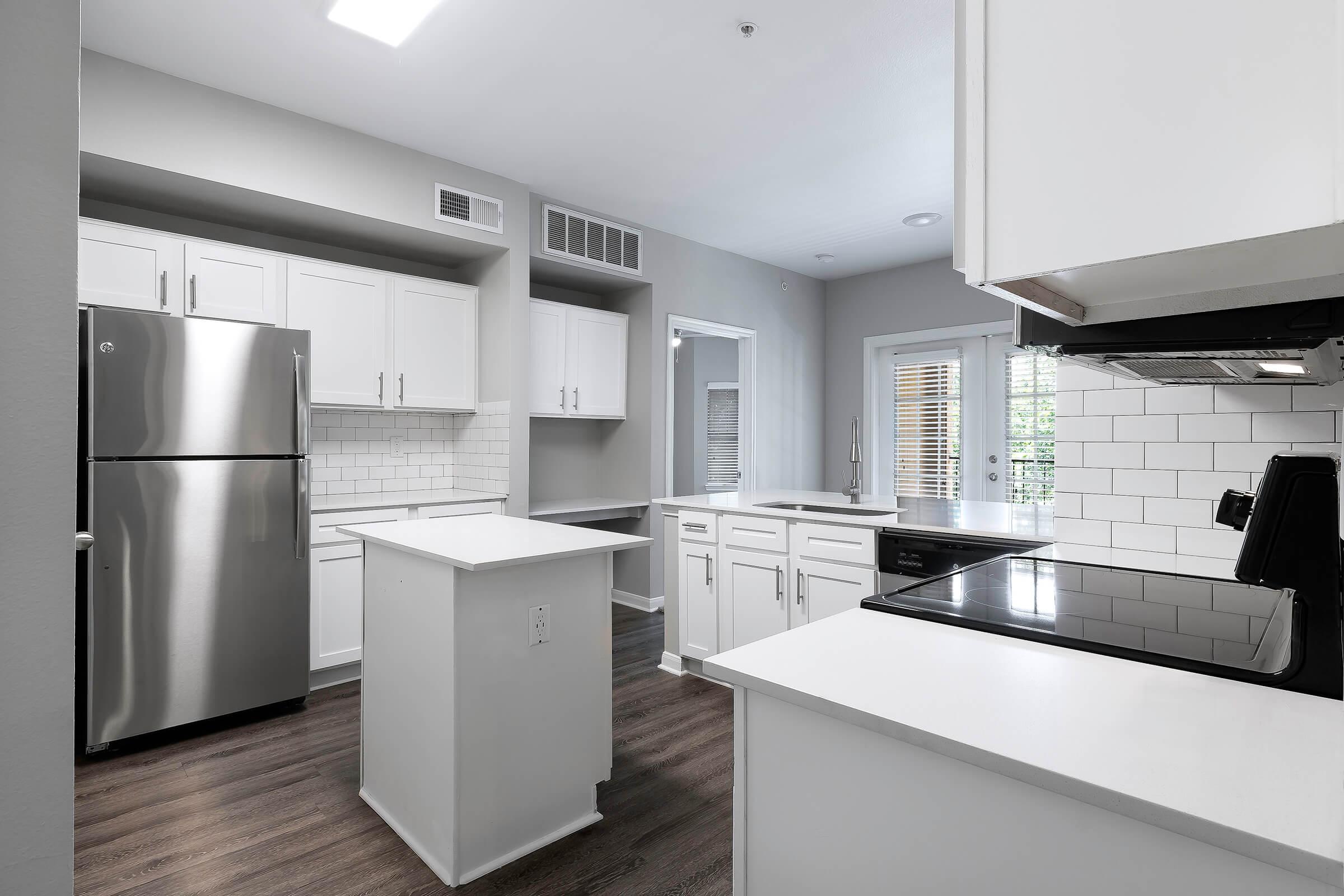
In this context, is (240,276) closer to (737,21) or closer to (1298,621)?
(737,21)

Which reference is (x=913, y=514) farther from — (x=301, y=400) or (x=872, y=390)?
(x=872, y=390)

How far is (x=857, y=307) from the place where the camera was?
20.1ft

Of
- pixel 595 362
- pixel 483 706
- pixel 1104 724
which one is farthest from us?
pixel 595 362

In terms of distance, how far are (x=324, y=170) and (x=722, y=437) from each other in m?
3.61

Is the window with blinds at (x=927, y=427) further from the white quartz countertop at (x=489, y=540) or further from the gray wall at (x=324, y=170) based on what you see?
the white quartz countertop at (x=489, y=540)

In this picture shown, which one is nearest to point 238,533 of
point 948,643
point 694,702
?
point 694,702

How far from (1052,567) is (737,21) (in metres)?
2.19

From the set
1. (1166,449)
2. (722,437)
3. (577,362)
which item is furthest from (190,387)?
(722,437)

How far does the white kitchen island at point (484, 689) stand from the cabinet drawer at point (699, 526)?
1.10m

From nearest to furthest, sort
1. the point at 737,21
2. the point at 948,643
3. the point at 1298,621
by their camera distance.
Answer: the point at 1298,621
the point at 948,643
the point at 737,21

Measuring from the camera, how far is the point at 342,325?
3.52 metres

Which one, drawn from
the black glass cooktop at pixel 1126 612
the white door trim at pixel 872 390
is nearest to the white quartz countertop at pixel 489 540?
the black glass cooktop at pixel 1126 612

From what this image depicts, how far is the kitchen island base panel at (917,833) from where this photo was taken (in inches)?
26.1

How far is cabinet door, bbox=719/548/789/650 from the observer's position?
9.77ft
